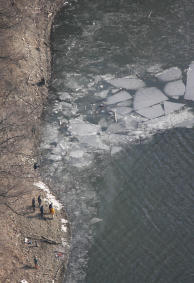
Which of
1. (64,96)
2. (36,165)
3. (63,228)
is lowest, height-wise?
(63,228)

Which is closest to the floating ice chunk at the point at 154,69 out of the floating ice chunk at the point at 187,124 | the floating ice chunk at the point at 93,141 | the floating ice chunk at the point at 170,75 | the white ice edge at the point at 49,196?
the floating ice chunk at the point at 170,75

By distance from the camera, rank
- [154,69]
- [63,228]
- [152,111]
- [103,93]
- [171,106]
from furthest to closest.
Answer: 1. [154,69]
2. [103,93]
3. [171,106]
4. [152,111]
5. [63,228]

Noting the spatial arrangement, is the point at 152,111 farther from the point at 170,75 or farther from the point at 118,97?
the point at 170,75

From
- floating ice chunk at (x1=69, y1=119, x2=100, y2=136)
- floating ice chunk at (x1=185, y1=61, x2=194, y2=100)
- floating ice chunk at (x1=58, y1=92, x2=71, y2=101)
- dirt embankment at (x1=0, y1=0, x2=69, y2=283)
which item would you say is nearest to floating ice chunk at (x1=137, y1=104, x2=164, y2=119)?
floating ice chunk at (x1=185, y1=61, x2=194, y2=100)

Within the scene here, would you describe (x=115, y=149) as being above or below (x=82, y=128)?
below

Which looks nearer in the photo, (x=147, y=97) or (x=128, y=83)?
(x=147, y=97)

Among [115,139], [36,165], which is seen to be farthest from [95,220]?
[115,139]

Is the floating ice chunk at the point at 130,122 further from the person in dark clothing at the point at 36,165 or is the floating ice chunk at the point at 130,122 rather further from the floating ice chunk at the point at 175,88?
the person in dark clothing at the point at 36,165
